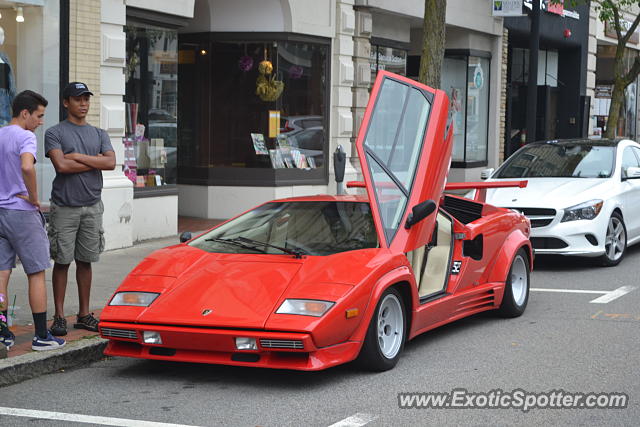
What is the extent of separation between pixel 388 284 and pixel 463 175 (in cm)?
1788

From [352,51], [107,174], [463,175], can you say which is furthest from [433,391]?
[463,175]

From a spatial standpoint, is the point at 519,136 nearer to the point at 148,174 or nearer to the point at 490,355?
the point at 148,174

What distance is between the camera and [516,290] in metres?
9.00

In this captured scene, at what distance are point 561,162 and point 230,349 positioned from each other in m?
8.02

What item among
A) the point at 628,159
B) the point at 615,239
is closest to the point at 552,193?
the point at 615,239

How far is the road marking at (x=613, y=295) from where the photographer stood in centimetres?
974

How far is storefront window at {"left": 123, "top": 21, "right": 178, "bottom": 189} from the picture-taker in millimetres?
13430

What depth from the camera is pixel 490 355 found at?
732cm

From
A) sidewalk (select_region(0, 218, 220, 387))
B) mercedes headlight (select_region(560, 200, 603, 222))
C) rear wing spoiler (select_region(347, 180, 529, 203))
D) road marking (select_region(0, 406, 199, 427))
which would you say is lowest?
road marking (select_region(0, 406, 199, 427))

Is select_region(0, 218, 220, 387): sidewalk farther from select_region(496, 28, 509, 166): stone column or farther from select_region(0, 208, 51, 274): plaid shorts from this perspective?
select_region(496, 28, 509, 166): stone column

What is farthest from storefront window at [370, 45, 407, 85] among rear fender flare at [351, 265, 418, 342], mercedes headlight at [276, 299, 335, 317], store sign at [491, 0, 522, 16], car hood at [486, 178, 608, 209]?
mercedes headlight at [276, 299, 335, 317]

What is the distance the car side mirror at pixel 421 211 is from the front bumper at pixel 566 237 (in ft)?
15.2

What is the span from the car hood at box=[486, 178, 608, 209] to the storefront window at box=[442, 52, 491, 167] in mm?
11654

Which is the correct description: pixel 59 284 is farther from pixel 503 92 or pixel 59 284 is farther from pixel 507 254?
pixel 503 92
